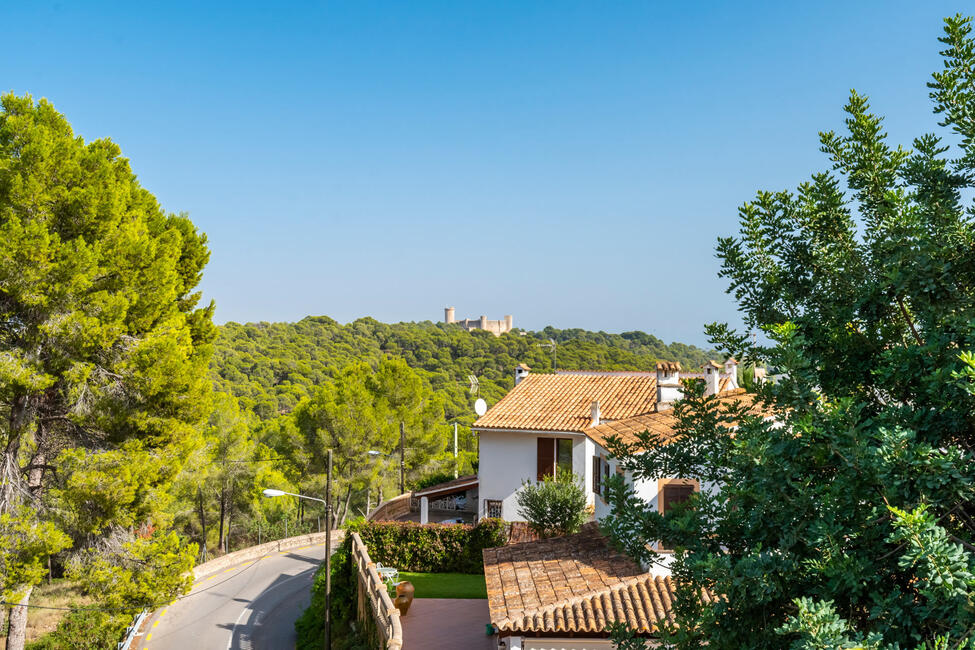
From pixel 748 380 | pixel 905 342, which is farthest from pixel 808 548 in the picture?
pixel 905 342

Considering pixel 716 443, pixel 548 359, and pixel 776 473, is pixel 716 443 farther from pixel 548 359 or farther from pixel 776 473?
pixel 548 359

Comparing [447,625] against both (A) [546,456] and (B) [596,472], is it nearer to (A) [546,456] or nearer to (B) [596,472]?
(B) [596,472]

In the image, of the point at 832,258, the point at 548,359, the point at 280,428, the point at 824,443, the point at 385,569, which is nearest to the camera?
the point at 824,443

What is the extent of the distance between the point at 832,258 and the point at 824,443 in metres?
1.72

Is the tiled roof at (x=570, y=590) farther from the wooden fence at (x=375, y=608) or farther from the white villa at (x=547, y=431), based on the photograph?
the white villa at (x=547, y=431)

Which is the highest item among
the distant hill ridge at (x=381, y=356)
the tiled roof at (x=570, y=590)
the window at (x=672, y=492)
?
the distant hill ridge at (x=381, y=356)

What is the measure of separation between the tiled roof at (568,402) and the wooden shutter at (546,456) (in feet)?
2.20

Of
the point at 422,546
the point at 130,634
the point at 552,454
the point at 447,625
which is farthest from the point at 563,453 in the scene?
the point at 130,634

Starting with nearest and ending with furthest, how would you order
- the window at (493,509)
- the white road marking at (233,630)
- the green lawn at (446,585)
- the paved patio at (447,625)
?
1. the paved patio at (447,625)
2. the white road marking at (233,630)
3. the green lawn at (446,585)
4. the window at (493,509)

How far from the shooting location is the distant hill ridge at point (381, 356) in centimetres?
5441

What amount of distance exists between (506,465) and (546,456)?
1.55 m

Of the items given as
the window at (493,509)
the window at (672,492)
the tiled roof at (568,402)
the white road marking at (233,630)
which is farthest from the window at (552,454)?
the white road marking at (233,630)

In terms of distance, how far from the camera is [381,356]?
6781 centimetres

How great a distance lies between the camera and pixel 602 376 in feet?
93.9
